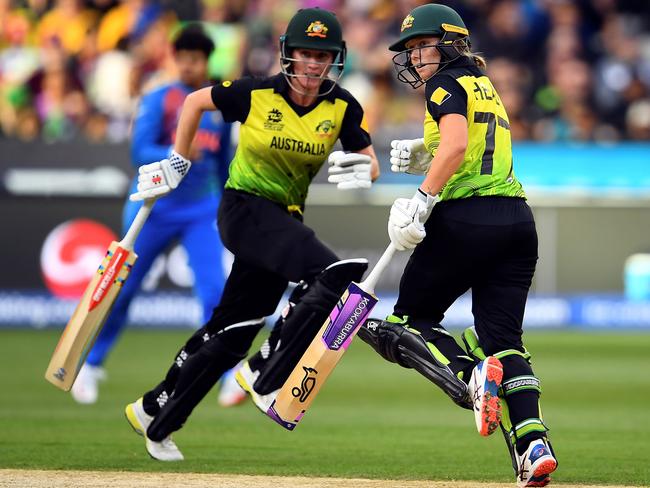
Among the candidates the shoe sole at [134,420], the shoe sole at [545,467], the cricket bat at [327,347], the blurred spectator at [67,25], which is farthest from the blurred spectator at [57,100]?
the shoe sole at [545,467]

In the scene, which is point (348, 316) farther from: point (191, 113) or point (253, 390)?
point (191, 113)

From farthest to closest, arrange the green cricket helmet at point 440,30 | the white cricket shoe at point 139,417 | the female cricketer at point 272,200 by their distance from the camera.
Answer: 1. the white cricket shoe at point 139,417
2. the female cricketer at point 272,200
3. the green cricket helmet at point 440,30

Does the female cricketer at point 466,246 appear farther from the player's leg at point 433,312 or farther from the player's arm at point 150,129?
the player's arm at point 150,129

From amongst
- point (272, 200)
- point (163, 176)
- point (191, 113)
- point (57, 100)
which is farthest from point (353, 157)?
point (57, 100)

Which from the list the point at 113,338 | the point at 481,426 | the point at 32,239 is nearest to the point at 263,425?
the point at 113,338

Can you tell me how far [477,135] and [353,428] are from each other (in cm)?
266

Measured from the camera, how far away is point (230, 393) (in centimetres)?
783

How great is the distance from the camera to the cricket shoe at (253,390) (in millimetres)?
5359

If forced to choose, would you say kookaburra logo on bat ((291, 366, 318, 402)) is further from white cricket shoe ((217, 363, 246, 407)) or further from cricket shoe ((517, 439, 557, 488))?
white cricket shoe ((217, 363, 246, 407))

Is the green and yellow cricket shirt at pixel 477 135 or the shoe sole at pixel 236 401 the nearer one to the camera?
the green and yellow cricket shirt at pixel 477 135

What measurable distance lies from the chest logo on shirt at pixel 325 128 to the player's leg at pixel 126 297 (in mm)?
2381

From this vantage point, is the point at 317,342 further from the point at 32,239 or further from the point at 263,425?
the point at 32,239

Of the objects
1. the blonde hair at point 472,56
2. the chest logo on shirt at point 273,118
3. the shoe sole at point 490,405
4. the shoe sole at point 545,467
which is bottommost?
the shoe sole at point 545,467

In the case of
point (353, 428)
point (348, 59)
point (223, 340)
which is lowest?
point (353, 428)
